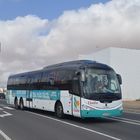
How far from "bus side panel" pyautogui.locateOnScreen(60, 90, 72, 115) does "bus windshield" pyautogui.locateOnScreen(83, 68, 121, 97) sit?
5.82ft

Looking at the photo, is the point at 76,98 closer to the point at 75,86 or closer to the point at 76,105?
the point at 76,105

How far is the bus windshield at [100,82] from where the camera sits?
71.1 feet

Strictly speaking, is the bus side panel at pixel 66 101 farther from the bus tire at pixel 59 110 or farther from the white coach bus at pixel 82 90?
the bus tire at pixel 59 110

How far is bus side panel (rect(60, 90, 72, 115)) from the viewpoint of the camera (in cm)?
2308

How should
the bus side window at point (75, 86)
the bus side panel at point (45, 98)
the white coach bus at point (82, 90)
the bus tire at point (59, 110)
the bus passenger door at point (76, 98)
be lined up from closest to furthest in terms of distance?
the white coach bus at point (82, 90) < the bus passenger door at point (76, 98) < the bus side window at point (75, 86) < the bus tire at point (59, 110) < the bus side panel at point (45, 98)

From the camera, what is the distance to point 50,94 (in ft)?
87.9

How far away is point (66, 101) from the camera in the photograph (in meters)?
23.7

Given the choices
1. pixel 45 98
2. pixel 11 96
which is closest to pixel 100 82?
pixel 45 98

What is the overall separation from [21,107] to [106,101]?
48.6 feet

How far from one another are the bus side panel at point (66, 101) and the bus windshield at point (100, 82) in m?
1.77

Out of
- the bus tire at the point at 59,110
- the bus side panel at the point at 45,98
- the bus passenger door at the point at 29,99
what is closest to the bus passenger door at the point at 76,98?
the bus tire at the point at 59,110

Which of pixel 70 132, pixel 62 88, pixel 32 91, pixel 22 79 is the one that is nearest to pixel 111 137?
pixel 70 132

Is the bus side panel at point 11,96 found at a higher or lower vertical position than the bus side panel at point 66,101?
higher

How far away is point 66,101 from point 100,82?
2.67 m
